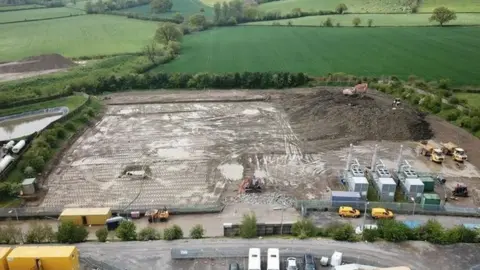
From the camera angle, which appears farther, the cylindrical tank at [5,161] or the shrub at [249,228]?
the cylindrical tank at [5,161]

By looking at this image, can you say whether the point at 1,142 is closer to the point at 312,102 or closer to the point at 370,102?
the point at 312,102

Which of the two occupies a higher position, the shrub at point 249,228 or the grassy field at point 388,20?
the grassy field at point 388,20

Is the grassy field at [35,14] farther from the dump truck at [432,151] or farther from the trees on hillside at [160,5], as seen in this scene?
the dump truck at [432,151]

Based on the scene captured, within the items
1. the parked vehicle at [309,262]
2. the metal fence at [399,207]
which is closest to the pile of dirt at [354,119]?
the metal fence at [399,207]

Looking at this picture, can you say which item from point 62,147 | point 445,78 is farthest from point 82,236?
point 445,78

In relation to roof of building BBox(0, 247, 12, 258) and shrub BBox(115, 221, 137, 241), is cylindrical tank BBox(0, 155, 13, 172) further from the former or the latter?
shrub BBox(115, 221, 137, 241)

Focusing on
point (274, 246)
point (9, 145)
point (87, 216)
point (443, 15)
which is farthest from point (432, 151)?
point (443, 15)
